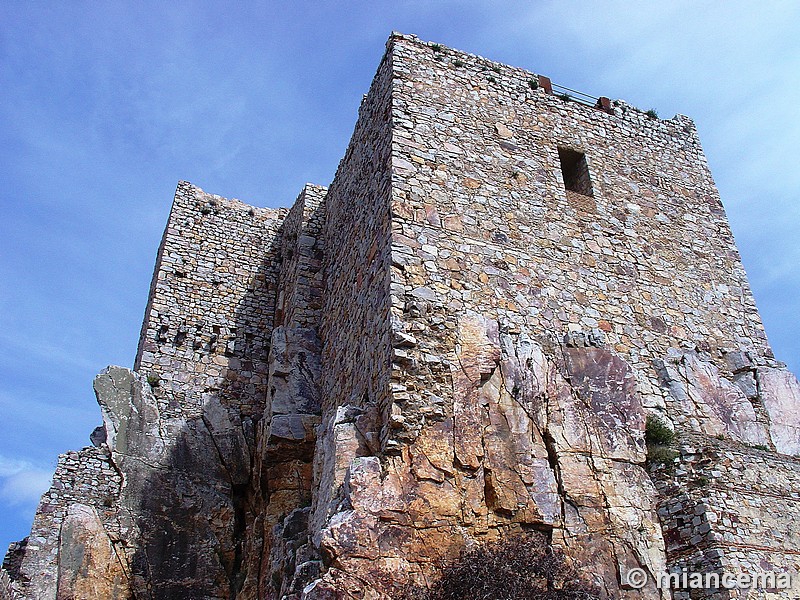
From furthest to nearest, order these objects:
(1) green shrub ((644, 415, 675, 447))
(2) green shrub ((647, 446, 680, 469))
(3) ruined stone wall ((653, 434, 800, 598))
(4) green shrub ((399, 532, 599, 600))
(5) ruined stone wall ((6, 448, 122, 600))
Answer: (5) ruined stone wall ((6, 448, 122, 600))
(1) green shrub ((644, 415, 675, 447))
(2) green shrub ((647, 446, 680, 469))
(3) ruined stone wall ((653, 434, 800, 598))
(4) green shrub ((399, 532, 599, 600))

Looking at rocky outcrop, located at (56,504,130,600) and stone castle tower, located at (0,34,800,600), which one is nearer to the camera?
stone castle tower, located at (0,34,800,600)

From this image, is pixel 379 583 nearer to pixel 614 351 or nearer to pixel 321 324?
pixel 614 351

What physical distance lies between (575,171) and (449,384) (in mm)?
5294

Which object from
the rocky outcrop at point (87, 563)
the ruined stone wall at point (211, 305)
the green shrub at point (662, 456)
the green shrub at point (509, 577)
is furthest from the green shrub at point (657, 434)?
the rocky outcrop at point (87, 563)

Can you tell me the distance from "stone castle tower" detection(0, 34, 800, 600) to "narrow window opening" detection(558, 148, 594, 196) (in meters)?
0.06

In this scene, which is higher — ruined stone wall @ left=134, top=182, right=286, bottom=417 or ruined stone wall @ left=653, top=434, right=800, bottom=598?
ruined stone wall @ left=134, top=182, right=286, bottom=417

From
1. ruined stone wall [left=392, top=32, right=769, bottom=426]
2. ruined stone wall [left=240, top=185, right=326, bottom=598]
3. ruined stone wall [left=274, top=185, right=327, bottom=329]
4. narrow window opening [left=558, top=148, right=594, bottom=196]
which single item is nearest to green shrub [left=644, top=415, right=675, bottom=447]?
ruined stone wall [left=392, top=32, right=769, bottom=426]

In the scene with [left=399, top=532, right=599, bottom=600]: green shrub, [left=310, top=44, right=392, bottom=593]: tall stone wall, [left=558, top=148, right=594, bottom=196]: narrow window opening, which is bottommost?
[left=399, top=532, right=599, bottom=600]: green shrub

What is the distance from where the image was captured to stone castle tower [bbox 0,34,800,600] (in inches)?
312

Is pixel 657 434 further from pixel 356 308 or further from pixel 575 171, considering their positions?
pixel 575 171

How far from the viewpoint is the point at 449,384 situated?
329 inches

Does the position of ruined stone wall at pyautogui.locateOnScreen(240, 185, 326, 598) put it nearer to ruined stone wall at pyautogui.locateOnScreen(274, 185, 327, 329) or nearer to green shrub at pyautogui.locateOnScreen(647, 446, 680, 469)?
ruined stone wall at pyautogui.locateOnScreen(274, 185, 327, 329)

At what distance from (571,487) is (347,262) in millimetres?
5201

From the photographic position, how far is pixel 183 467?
12.4 m
